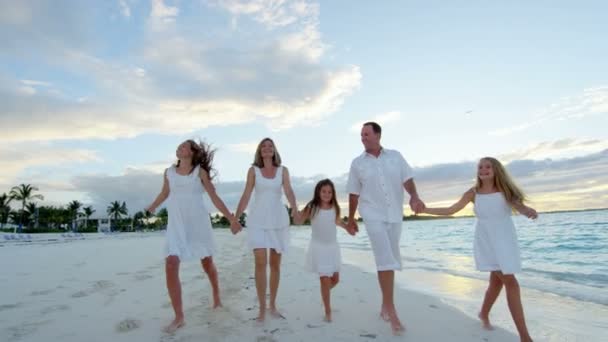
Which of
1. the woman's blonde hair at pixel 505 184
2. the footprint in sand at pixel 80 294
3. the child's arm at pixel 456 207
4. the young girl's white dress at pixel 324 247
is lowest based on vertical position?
the footprint in sand at pixel 80 294

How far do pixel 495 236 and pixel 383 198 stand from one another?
1.27 meters

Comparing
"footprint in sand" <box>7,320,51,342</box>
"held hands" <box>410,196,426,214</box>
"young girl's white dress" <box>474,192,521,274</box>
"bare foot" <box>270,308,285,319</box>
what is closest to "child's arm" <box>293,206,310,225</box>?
"bare foot" <box>270,308,285,319</box>

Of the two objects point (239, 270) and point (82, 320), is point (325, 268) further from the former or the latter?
point (239, 270)

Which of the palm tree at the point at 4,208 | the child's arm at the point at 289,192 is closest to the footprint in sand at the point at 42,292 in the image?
the child's arm at the point at 289,192

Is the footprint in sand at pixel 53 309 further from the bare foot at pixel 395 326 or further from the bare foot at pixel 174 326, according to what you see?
the bare foot at pixel 395 326

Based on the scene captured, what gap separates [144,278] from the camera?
7859mm

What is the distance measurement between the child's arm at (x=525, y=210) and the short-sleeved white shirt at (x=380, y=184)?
1.18m

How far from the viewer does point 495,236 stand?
407cm

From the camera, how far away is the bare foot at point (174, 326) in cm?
407

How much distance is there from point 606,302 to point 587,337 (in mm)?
2809

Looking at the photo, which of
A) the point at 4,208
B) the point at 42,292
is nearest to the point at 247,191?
the point at 42,292

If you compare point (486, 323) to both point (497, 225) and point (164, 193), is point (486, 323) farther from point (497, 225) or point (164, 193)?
point (164, 193)

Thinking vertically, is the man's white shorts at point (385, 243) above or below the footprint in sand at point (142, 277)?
above

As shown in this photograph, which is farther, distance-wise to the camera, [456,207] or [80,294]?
[80,294]
